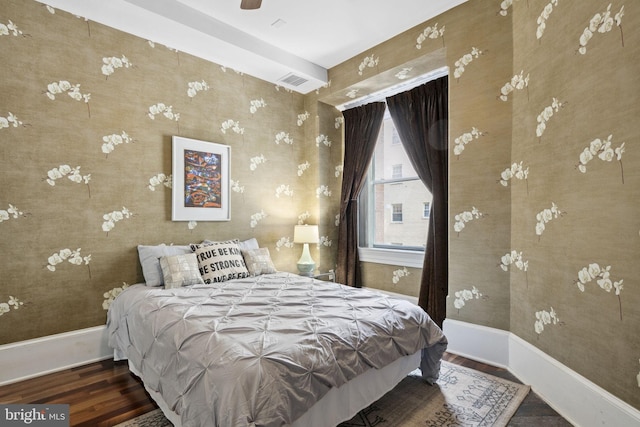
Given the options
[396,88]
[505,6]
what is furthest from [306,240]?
[505,6]

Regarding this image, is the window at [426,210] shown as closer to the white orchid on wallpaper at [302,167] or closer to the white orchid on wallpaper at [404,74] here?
the white orchid on wallpaper at [404,74]

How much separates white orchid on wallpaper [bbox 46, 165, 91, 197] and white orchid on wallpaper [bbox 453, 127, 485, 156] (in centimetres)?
326

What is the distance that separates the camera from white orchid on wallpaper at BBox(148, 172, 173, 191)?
310cm

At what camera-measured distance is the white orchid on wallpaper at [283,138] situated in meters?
4.18

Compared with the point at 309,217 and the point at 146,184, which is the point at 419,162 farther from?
the point at 146,184

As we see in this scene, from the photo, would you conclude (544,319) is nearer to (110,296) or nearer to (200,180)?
(200,180)

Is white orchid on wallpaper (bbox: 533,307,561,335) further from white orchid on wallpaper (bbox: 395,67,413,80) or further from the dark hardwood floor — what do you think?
white orchid on wallpaper (bbox: 395,67,413,80)

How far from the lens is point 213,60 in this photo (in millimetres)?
3510

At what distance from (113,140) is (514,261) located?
3.60 metres

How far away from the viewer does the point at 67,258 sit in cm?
264

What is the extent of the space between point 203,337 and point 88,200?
192cm

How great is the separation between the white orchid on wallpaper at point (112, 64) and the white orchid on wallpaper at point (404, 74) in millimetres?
2715

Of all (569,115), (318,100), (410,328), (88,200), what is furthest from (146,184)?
(569,115)

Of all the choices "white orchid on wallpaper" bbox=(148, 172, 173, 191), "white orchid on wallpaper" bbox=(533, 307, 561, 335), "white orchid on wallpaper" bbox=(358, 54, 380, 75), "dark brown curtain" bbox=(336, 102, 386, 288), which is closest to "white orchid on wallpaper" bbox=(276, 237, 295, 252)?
"dark brown curtain" bbox=(336, 102, 386, 288)
